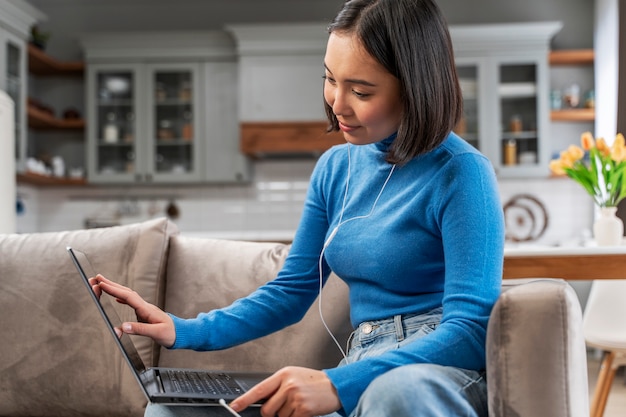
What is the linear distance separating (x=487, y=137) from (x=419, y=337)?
15.5ft

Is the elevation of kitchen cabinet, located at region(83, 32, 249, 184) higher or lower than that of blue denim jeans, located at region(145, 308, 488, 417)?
higher

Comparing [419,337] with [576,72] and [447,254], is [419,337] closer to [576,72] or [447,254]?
[447,254]

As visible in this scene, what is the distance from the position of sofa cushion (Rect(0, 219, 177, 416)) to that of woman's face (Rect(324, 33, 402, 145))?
85 cm

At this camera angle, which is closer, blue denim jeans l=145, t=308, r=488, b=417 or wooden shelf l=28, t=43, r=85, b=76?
blue denim jeans l=145, t=308, r=488, b=417

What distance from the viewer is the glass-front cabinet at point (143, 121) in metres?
6.00

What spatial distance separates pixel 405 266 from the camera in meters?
1.24

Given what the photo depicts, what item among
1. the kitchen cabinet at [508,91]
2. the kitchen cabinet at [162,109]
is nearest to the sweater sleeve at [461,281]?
the kitchen cabinet at [508,91]

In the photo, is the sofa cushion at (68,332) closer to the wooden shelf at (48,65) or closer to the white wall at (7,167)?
the white wall at (7,167)

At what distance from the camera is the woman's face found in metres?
1.22

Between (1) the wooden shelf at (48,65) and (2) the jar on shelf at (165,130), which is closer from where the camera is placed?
(1) the wooden shelf at (48,65)

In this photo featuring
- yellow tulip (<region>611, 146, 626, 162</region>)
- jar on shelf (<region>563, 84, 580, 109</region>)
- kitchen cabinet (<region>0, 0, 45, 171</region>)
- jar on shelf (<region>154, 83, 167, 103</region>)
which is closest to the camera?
yellow tulip (<region>611, 146, 626, 162</region>)

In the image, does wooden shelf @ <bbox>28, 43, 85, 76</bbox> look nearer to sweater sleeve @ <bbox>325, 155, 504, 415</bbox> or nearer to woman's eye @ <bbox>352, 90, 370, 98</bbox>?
woman's eye @ <bbox>352, 90, 370, 98</bbox>

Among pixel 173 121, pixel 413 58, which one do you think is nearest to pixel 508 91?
pixel 173 121

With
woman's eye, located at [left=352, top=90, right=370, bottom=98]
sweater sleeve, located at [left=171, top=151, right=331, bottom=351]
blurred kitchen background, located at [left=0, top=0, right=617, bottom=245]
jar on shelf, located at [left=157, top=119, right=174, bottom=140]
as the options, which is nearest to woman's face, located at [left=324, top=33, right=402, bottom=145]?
woman's eye, located at [left=352, top=90, right=370, bottom=98]
